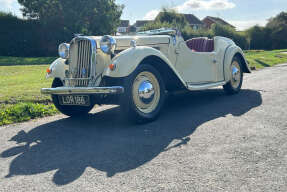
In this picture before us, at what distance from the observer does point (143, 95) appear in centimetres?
454

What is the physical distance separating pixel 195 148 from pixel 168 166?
594 millimetres

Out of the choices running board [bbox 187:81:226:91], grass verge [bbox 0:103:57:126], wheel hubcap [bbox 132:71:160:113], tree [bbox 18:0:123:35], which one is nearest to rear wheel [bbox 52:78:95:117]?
grass verge [bbox 0:103:57:126]

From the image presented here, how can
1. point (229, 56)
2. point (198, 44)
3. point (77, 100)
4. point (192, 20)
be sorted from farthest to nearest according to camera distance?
point (192, 20), point (198, 44), point (229, 56), point (77, 100)

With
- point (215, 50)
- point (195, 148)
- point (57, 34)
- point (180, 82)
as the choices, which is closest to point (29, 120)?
point (180, 82)

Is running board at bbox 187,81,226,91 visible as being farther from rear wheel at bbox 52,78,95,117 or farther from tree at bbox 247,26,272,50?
tree at bbox 247,26,272,50

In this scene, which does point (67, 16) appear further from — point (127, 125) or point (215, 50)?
point (127, 125)

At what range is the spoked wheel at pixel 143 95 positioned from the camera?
422 centimetres

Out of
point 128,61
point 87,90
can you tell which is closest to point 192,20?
point 128,61

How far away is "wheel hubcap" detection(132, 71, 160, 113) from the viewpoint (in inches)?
177

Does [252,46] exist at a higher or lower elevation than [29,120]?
higher

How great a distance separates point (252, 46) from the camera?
4272 centimetres

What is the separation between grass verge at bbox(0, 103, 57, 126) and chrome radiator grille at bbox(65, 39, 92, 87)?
1.12 m

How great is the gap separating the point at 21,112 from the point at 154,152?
3.15 metres

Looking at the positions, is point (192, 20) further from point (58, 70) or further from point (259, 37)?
point (58, 70)
